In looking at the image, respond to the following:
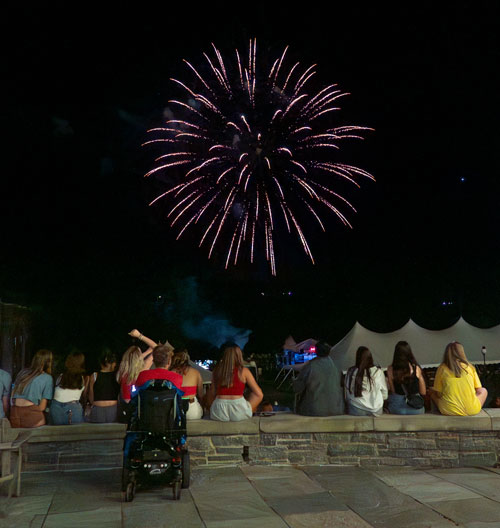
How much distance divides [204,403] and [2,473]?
2843 mm

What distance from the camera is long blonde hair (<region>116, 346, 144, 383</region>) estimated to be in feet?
26.0

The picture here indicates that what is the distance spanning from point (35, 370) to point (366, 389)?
427cm

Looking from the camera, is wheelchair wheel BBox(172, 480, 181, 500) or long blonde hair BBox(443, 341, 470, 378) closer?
wheelchair wheel BBox(172, 480, 181, 500)

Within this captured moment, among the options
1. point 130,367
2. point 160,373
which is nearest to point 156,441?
point 160,373

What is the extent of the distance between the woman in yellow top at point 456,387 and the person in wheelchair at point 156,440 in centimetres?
353

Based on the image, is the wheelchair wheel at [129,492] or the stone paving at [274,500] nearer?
the stone paving at [274,500]

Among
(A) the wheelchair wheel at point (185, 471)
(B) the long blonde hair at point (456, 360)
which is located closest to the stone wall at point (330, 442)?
(B) the long blonde hair at point (456, 360)

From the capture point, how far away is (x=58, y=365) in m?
27.7

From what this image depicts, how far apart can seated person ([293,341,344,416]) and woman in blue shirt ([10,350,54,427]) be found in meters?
3.20

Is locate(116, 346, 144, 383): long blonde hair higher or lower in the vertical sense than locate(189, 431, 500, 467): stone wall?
higher

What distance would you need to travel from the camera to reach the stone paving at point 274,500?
5277 mm

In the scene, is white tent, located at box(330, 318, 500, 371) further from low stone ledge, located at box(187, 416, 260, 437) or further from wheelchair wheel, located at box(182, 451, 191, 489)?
wheelchair wheel, located at box(182, 451, 191, 489)

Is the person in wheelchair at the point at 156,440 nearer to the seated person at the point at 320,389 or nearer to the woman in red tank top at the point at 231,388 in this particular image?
the woman in red tank top at the point at 231,388

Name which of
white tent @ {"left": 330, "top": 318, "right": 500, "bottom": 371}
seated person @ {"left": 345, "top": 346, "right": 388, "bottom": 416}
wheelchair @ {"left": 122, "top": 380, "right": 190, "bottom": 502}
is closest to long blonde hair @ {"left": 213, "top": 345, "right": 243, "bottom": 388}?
wheelchair @ {"left": 122, "top": 380, "right": 190, "bottom": 502}
